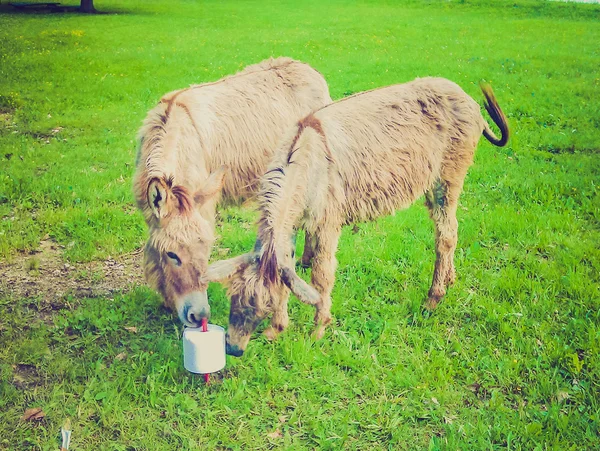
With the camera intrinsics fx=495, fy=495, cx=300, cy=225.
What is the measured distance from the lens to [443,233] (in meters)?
4.29

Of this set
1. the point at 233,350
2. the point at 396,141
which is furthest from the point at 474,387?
the point at 396,141

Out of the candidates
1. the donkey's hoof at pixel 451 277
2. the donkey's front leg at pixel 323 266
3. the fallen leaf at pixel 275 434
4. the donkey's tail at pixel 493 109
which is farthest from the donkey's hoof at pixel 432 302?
the fallen leaf at pixel 275 434

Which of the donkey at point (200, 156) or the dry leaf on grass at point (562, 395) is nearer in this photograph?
the dry leaf on grass at point (562, 395)

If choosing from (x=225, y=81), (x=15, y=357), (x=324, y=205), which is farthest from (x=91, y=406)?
(x=225, y=81)

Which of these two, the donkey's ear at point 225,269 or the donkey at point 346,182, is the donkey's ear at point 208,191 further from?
the donkey's ear at point 225,269

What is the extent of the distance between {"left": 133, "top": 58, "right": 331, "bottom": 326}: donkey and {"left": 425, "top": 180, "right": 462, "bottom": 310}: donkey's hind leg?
1.68m

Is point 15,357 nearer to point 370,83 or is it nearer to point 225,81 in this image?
point 225,81

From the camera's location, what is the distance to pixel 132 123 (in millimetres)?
8602

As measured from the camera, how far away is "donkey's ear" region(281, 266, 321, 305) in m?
2.98

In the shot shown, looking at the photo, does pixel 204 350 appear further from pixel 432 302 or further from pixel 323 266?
pixel 432 302

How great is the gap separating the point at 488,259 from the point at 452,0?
2161cm

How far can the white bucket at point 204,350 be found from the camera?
3.10 meters

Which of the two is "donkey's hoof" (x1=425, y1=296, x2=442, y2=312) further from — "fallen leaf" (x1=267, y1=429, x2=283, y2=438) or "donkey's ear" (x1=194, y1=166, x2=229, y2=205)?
"donkey's ear" (x1=194, y1=166, x2=229, y2=205)

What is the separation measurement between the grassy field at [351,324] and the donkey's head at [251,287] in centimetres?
54
